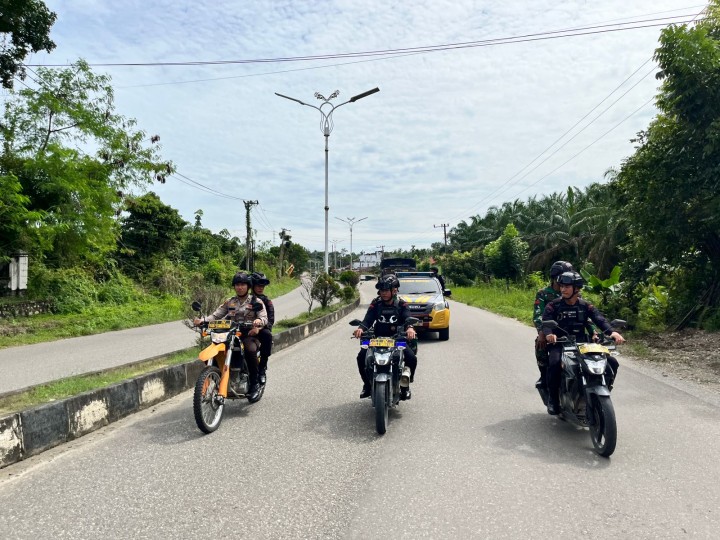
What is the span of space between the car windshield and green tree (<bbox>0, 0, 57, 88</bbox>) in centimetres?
1053

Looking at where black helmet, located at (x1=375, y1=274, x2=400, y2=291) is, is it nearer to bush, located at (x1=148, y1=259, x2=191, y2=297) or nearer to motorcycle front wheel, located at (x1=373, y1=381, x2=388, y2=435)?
motorcycle front wheel, located at (x1=373, y1=381, x2=388, y2=435)

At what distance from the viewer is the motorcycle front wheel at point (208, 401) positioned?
16.6ft

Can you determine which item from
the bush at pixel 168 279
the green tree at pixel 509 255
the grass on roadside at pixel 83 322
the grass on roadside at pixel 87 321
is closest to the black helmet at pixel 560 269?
the grass on roadside at pixel 87 321

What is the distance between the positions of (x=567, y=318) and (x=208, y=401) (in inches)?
146

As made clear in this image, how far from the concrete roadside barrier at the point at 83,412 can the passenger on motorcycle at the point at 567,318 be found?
4.66 m

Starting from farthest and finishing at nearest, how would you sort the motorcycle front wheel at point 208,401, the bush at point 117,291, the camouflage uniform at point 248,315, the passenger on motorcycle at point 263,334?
the bush at point 117,291, the passenger on motorcycle at point 263,334, the camouflage uniform at point 248,315, the motorcycle front wheel at point 208,401

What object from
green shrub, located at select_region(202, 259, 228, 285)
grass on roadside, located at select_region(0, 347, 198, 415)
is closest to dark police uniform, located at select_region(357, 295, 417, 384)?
grass on roadside, located at select_region(0, 347, 198, 415)

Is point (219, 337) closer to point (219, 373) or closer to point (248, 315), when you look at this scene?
point (219, 373)

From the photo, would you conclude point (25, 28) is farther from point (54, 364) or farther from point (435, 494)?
point (435, 494)

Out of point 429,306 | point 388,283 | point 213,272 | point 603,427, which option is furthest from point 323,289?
point 213,272

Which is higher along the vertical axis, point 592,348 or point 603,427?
point 592,348

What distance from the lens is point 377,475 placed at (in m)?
4.08

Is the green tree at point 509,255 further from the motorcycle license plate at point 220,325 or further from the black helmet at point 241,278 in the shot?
the motorcycle license plate at point 220,325

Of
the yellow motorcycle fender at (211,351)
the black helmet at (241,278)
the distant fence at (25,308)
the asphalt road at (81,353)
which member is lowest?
the asphalt road at (81,353)
